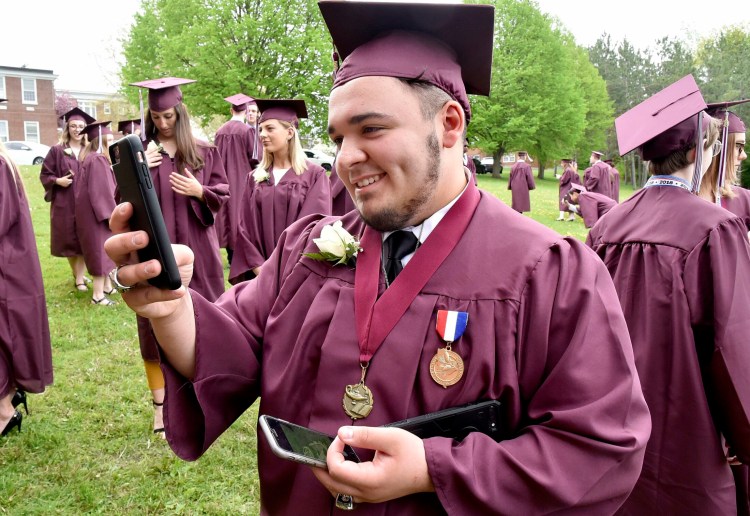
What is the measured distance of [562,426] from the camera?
4.55ft

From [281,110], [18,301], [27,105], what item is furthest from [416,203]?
[27,105]

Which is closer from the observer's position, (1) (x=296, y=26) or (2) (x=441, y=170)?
(2) (x=441, y=170)

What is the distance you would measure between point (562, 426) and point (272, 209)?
4229 mm

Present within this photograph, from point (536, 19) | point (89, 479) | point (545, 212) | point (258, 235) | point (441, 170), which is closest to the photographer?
point (441, 170)

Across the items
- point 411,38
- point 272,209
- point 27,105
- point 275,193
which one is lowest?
point 272,209

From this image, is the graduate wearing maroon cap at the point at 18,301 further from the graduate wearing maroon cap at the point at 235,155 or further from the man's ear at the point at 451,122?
the graduate wearing maroon cap at the point at 235,155

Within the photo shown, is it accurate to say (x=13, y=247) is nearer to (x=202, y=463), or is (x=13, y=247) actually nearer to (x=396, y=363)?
(x=202, y=463)

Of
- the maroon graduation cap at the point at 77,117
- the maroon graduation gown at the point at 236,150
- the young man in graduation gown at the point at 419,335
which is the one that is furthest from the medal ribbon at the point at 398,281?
the maroon graduation cap at the point at 77,117

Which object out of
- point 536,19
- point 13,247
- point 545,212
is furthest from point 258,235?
point 536,19

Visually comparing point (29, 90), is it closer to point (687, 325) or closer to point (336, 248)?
point (336, 248)

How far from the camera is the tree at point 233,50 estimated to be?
82.0ft

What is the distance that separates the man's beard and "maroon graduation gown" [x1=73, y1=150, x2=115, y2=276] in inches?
286

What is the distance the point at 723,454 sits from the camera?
2.55m

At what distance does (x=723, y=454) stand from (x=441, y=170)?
1.95 m
